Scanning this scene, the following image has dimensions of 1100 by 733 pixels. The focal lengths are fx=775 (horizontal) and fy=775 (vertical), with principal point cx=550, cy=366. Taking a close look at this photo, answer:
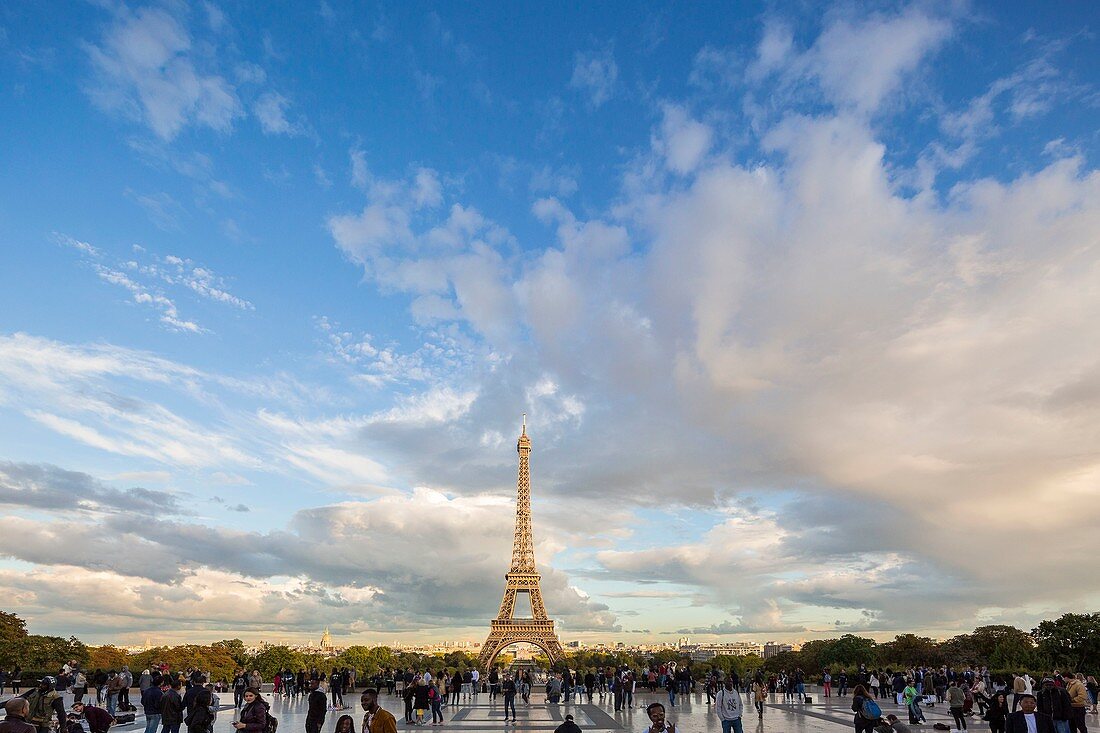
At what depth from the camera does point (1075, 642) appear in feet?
244

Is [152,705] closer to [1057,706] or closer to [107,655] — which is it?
[1057,706]

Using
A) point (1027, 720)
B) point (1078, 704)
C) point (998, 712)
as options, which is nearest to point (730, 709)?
point (1027, 720)

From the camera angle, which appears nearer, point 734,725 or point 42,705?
point 42,705

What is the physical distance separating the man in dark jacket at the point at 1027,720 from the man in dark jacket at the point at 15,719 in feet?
47.7

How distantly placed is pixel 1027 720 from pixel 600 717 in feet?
61.4

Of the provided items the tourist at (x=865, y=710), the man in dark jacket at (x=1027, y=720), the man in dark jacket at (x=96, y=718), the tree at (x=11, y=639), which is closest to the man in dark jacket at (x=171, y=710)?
the man in dark jacket at (x=96, y=718)

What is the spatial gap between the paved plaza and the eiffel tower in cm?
5393

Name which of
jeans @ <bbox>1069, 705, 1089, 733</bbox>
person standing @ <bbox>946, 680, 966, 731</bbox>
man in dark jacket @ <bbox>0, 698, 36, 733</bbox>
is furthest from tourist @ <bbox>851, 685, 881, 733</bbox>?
man in dark jacket @ <bbox>0, 698, 36, 733</bbox>

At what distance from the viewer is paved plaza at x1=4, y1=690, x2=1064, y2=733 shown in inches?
982

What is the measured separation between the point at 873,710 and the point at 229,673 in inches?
4028

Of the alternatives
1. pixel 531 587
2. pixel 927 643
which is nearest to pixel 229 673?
pixel 531 587

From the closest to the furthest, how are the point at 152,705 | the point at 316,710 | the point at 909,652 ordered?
the point at 152,705, the point at 316,710, the point at 909,652

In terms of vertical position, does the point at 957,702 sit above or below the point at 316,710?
below

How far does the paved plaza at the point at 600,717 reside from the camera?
81.8 ft
